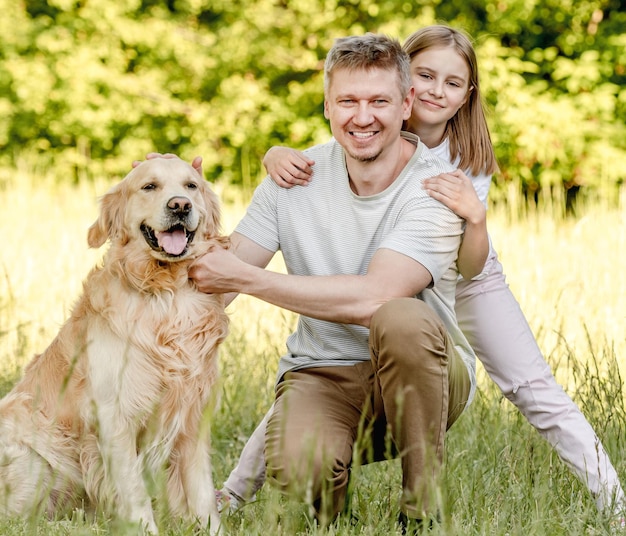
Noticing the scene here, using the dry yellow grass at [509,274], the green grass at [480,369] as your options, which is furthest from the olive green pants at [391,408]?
the dry yellow grass at [509,274]

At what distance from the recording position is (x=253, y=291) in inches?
105

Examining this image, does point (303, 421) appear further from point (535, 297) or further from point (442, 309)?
point (535, 297)

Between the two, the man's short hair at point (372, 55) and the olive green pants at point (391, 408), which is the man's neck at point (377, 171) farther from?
the olive green pants at point (391, 408)

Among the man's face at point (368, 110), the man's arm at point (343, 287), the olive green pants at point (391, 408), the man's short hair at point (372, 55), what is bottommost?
the olive green pants at point (391, 408)

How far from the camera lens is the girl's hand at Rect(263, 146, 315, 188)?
294 centimetres

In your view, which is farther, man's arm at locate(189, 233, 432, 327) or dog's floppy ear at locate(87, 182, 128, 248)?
dog's floppy ear at locate(87, 182, 128, 248)

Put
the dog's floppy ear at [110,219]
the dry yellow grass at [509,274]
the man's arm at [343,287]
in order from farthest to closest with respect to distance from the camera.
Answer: the dry yellow grass at [509,274], the dog's floppy ear at [110,219], the man's arm at [343,287]

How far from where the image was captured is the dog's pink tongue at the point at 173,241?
109 inches

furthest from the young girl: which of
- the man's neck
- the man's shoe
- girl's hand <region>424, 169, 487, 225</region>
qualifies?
the man's shoe

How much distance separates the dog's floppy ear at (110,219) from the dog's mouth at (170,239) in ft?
0.34

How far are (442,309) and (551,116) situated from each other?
23.1 feet

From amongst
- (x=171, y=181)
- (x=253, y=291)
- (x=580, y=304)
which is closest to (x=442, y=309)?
(x=253, y=291)

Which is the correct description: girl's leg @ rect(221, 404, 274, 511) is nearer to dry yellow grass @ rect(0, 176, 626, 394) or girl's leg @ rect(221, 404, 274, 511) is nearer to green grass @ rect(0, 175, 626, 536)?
green grass @ rect(0, 175, 626, 536)

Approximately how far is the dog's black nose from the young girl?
0.37 metres
